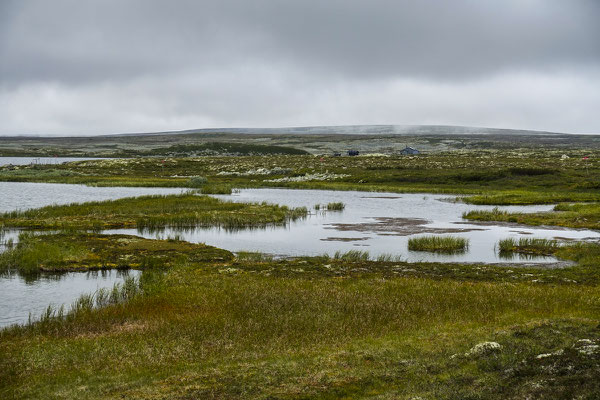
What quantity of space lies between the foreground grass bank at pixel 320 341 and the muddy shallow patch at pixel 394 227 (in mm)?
18389

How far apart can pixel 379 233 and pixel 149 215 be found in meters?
20.0

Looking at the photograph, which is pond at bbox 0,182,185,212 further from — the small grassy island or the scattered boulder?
the scattered boulder

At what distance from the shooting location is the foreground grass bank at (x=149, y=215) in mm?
44844

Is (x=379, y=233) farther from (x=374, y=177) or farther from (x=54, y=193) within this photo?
(x=374, y=177)

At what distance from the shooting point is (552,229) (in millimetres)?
45750

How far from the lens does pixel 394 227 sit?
47.2 meters

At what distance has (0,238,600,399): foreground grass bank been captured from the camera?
1209cm

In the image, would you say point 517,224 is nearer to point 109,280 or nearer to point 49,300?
point 109,280

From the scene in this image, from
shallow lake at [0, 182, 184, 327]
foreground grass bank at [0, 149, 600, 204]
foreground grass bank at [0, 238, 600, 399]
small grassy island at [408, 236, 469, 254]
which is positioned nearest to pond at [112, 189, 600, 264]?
small grassy island at [408, 236, 469, 254]

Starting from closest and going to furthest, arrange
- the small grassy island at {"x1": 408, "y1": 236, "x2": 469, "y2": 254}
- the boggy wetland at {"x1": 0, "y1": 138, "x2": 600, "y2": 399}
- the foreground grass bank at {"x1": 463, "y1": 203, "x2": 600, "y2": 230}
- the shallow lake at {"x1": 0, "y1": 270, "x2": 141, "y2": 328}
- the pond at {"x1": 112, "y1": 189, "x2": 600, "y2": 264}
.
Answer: the boggy wetland at {"x1": 0, "y1": 138, "x2": 600, "y2": 399} → the shallow lake at {"x1": 0, "y1": 270, "x2": 141, "y2": 328} → the pond at {"x1": 112, "y1": 189, "x2": 600, "y2": 264} → the small grassy island at {"x1": 408, "y1": 236, "x2": 469, "y2": 254} → the foreground grass bank at {"x1": 463, "y1": 203, "x2": 600, "y2": 230}

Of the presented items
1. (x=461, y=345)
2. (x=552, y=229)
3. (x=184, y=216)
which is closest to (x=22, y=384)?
(x=461, y=345)

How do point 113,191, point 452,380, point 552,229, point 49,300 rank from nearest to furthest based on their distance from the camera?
point 452,380 < point 49,300 < point 552,229 < point 113,191

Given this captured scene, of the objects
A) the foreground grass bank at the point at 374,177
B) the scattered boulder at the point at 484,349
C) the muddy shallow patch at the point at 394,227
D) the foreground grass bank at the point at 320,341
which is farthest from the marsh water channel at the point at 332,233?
the scattered boulder at the point at 484,349

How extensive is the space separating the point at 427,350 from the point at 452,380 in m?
2.74
